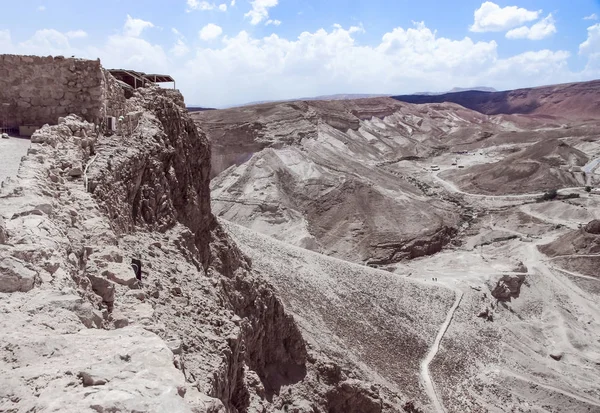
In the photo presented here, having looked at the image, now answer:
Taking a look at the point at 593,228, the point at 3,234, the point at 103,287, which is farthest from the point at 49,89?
the point at 593,228

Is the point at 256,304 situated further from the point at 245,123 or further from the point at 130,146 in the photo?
the point at 245,123

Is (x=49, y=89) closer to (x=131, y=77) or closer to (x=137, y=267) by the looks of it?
(x=131, y=77)

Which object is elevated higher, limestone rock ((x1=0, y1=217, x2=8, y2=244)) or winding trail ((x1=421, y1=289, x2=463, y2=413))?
limestone rock ((x1=0, y1=217, x2=8, y2=244))

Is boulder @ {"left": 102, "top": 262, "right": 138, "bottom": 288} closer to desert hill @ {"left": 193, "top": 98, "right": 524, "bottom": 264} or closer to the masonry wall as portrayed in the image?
the masonry wall

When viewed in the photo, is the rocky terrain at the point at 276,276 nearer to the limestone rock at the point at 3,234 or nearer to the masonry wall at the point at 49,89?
the limestone rock at the point at 3,234

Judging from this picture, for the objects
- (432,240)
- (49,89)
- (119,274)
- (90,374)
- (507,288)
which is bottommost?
(432,240)

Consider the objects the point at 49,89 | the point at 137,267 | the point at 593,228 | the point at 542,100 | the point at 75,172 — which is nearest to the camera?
the point at 137,267

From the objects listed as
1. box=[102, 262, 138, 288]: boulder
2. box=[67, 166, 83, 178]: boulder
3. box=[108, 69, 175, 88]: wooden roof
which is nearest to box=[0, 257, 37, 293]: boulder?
box=[102, 262, 138, 288]: boulder
